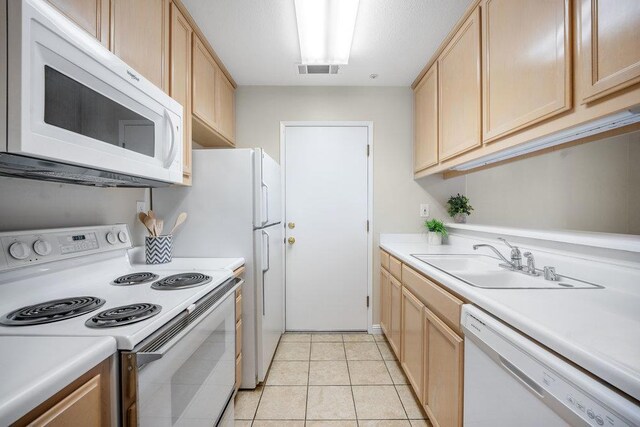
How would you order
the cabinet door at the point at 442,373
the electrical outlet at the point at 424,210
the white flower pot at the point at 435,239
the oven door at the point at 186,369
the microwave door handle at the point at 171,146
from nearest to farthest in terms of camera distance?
the oven door at the point at 186,369 < the cabinet door at the point at 442,373 < the microwave door handle at the point at 171,146 < the white flower pot at the point at 435,239 < the electrical outlet at the point at 424,210

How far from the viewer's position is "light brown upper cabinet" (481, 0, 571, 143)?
1.01 meters

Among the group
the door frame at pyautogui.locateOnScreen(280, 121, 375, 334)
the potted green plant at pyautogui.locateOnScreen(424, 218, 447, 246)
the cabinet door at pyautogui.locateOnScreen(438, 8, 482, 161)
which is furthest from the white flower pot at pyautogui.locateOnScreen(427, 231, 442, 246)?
the cabinet door at pyautogui.locateOnScreen(438, 8, 482, 161)

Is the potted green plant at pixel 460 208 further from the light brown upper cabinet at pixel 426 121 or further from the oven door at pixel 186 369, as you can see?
the oven door at pixel 186 369

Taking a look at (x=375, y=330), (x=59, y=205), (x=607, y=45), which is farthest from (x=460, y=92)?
(x=59, y=205)

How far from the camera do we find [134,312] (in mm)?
843

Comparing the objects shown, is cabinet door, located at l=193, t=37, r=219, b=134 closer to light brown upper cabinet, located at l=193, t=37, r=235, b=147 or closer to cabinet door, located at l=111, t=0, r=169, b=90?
light brown upper cabinet, located at l=193, t=37, r=235, b=147

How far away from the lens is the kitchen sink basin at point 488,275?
1.16 m

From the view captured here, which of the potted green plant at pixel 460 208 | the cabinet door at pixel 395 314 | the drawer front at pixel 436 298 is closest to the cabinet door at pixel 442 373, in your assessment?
the drawer front at pixel 436 298

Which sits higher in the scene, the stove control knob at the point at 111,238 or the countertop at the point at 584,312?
the stove control knob at the point at 111,238

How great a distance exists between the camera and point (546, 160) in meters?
1.56

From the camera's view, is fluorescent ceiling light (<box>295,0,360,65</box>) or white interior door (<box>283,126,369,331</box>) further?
white interior door (<box>283,126,369,331</box>)

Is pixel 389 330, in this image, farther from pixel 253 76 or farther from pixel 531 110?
pixel 253 76

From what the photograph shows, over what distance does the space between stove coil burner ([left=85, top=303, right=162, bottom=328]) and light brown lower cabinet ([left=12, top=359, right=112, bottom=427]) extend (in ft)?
0.37

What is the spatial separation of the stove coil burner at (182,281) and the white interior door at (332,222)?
1.38 meters
